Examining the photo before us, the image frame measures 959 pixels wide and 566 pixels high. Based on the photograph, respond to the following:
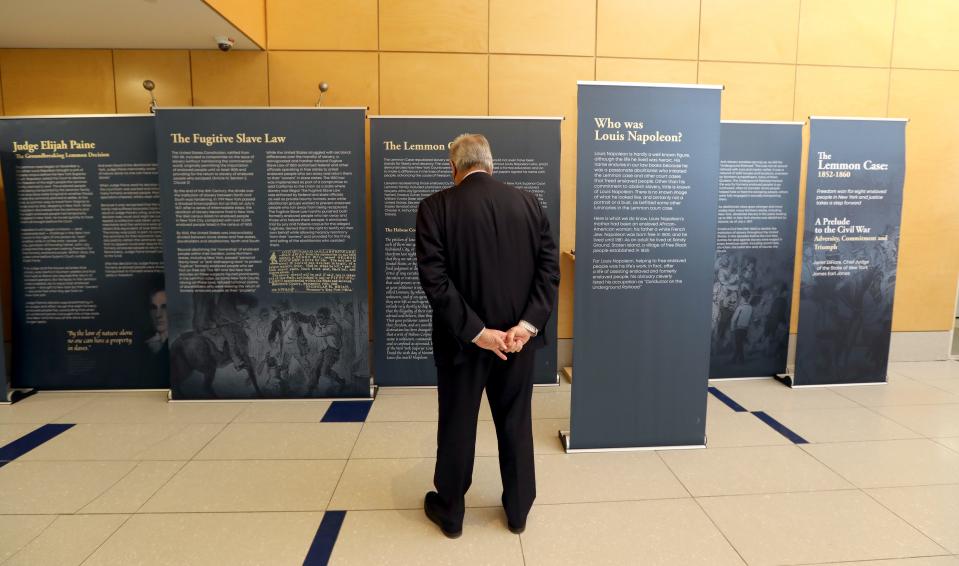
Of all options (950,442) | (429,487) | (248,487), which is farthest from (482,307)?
(950,442)

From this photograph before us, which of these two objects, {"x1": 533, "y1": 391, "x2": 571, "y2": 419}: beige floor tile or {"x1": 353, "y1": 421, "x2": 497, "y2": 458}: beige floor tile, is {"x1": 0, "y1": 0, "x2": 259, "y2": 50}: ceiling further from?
{"x1": 533, "y1": 391, "x2": 571, "y2": 419}: beige floor tile

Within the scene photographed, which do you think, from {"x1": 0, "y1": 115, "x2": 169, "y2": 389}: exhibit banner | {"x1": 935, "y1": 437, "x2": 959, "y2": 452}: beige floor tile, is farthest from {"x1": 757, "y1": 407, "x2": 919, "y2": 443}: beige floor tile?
{"x1": 0, "y1": 115, "x2": 169, "y2": 389}: exhibit banner

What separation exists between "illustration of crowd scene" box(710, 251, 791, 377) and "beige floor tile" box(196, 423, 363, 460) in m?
3.13

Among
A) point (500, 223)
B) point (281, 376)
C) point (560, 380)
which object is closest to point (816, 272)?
point (560, 380)

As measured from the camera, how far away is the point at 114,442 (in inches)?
126

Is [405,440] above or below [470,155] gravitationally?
below

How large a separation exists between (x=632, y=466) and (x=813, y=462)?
1.08 m

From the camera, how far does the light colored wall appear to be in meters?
4.20

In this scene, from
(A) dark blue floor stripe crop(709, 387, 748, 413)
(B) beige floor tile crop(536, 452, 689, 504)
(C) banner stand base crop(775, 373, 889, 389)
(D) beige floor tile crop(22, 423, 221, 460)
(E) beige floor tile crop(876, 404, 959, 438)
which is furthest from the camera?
(C) banner stand base crop(775, 373, 889, 389)

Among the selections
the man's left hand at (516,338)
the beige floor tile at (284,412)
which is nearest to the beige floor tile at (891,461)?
the man's left hand at (516,338)

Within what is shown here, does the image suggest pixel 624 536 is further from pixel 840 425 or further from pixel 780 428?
pixel 840 425

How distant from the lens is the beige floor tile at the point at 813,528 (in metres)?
2.15

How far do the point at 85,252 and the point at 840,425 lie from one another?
19.0ft

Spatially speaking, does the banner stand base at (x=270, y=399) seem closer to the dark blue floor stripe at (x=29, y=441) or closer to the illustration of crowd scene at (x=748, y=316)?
the dark blue floor stripe at (x=29, y=441)
